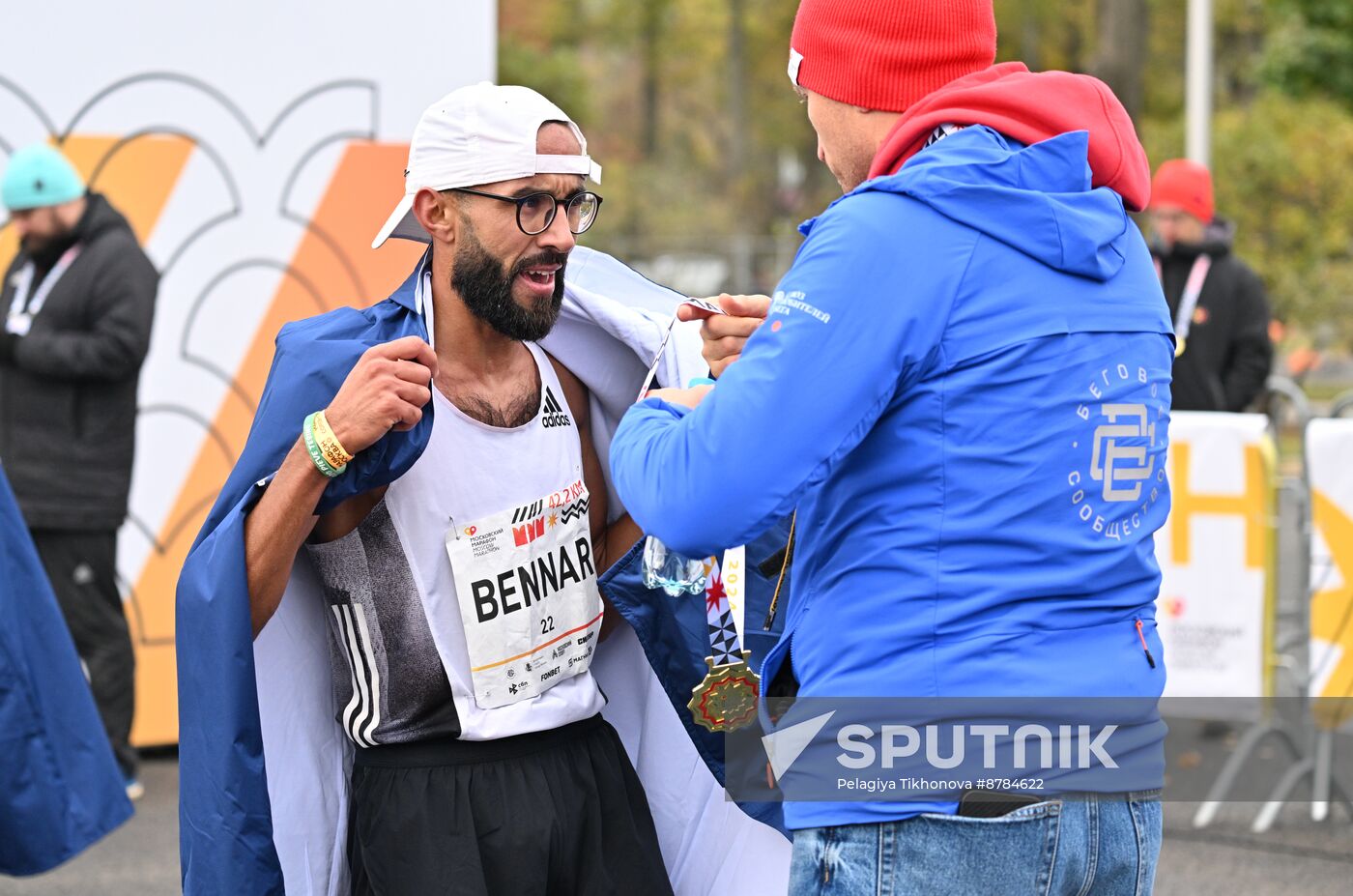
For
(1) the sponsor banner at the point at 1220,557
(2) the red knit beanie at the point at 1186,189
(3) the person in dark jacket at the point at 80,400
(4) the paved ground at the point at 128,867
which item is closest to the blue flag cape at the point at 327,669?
(4) the paved ground at the point at 128,867

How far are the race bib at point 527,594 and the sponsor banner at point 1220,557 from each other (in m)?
3.89

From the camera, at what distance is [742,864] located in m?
3.25

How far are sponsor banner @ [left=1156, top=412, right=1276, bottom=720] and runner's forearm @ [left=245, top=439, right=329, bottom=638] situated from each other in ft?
14.6

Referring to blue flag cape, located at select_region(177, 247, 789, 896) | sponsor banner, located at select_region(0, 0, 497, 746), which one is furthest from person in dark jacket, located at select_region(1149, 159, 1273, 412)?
blue flag cape, located at select_region(177, 247, 789, 896)

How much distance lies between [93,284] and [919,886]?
531 cm

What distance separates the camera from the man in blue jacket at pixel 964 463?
6.68ft

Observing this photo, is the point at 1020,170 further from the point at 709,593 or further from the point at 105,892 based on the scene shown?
the point at 105,892

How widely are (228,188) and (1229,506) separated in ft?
13.8

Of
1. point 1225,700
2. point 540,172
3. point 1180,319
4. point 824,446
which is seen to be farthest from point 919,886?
point 1180,319

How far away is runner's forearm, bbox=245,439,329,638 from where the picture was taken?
2631 millimetres

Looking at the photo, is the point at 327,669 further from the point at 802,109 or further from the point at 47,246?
the point at 802,109

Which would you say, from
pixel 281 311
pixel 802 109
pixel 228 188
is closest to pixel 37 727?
pixel 281 311

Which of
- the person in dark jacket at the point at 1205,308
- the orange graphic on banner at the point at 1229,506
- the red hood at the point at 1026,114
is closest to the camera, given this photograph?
the red hood at the point at 1026,114

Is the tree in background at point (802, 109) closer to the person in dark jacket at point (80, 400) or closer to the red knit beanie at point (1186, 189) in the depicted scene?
the red knit beanie at point (1186, 189)
